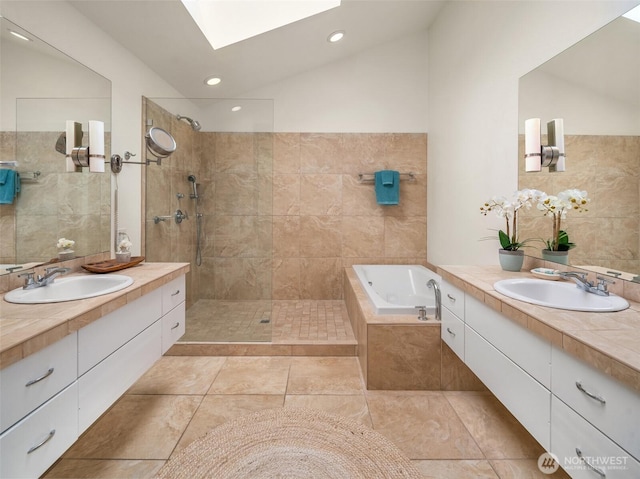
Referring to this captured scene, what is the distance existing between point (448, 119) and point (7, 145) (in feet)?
10.3

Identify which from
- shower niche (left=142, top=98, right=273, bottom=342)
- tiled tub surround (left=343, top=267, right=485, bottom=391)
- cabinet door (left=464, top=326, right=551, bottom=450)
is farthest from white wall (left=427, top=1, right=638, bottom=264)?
shower niche (left=142, top=98, right=273, bottom=342)

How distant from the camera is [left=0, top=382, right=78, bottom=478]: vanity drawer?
819mm

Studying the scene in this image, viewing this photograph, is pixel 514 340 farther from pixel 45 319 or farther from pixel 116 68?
pixel 116 68

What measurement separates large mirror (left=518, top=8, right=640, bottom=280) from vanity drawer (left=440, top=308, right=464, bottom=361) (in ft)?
2.16

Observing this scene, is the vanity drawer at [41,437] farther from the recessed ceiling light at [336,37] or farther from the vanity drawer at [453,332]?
Result: the recessed ceiling light at [336,37]

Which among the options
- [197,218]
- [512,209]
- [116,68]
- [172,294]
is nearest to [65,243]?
[172,294]

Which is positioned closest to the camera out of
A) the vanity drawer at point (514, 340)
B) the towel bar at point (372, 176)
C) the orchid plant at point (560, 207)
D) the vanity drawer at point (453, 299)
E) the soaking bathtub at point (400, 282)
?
the vanity drawer at point (514, 340)

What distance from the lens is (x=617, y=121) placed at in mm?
1302

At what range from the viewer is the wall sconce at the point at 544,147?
63.2 inches

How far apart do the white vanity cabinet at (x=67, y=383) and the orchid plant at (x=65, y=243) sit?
0.58 metres

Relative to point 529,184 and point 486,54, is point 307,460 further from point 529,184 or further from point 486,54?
point 486,54

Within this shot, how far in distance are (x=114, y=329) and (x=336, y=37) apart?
3.05m

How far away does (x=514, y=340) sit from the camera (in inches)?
46.1

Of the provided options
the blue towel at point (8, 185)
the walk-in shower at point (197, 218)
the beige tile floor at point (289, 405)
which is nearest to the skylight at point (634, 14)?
the beige tile floor at point (289, 405)
